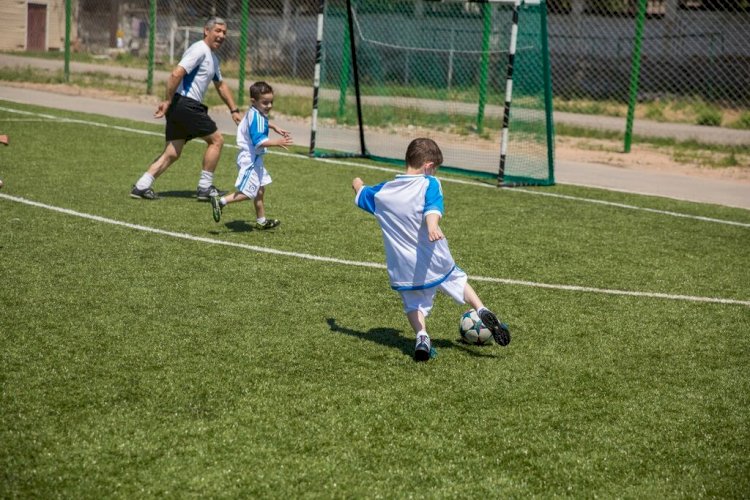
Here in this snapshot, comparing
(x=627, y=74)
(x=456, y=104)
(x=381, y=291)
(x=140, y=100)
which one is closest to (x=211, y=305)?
(x=381, y=291)

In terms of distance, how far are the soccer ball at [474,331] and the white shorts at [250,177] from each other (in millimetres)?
3710

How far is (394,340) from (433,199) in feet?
3.11

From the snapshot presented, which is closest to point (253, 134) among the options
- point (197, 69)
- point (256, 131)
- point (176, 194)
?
point (256, 131)

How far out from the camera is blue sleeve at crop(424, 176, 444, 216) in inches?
229

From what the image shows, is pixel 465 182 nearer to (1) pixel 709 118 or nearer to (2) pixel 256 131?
(2) pixel 256 131

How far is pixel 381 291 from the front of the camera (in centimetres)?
741

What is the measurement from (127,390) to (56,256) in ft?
10.2

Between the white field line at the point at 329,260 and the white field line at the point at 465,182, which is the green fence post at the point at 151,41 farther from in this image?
the white field line at the point at 329,260

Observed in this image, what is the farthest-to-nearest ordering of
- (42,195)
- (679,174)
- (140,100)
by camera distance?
(140,100)
(679,174)
(42,195)

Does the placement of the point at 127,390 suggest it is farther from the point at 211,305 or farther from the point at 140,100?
the point at 140,100

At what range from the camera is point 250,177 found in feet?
30.7

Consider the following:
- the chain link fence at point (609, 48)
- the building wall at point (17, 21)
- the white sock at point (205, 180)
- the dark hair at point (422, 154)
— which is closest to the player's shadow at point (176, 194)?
the white sock at point (205, 180)

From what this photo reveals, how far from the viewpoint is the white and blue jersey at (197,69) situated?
10.8 m

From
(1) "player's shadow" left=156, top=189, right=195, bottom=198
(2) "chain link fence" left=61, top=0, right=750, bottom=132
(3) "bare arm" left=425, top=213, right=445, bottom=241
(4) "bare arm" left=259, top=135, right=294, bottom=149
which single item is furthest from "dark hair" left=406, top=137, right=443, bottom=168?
(2) "chain link fence" left=61, top=0, right=750, bottom=132
